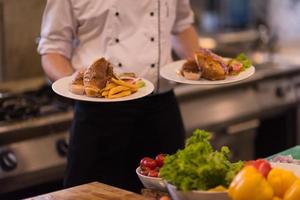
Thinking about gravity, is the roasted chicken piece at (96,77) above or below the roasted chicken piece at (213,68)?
above

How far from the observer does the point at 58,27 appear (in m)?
2.15

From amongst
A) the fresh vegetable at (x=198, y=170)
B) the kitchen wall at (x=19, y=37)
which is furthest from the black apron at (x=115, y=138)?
the kitchen wall at (x=19, y=37)

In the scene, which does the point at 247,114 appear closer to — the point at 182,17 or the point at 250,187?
the point at 182,17

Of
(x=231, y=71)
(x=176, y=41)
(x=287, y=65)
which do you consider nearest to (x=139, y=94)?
(x=231, y=71)

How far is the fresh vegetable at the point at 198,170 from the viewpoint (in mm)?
1437

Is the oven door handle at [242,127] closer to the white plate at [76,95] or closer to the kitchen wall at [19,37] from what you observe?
the kitchen wall at [19,37]

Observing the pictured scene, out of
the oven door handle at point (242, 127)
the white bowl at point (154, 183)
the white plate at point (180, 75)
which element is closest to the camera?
the white bowl at point (154, 183)

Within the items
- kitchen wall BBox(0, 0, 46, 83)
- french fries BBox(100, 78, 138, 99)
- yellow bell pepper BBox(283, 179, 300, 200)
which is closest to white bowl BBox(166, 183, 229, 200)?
yellow bell pepper BBox(283, 179, 300, 200)

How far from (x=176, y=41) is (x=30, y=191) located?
0.79 metres

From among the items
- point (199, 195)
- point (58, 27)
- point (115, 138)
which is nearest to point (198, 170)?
point (199, 195)

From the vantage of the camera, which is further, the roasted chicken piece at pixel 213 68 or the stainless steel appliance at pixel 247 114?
the stainless steel appliance at pixel 247 114

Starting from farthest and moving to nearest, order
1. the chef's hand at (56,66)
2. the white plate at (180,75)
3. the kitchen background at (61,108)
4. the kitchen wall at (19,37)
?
the kitchen wall at (19,37) → the kitchen background at (61,108) → the chef's hand at (56,66) → the white plate at (180,75)

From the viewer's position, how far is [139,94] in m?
1.84

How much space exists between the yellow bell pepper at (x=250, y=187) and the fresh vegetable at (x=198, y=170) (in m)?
0.06
